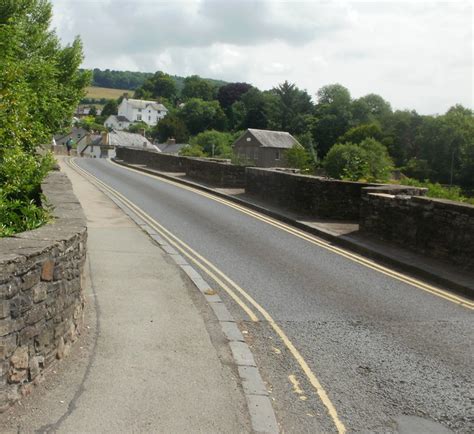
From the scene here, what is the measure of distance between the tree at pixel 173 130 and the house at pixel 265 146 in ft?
108

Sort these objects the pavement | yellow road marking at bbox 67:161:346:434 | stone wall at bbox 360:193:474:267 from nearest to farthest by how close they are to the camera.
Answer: the pavement
yellow road marking at bbox 67:161:346:434
stone wall at bbox 360:193:474:267

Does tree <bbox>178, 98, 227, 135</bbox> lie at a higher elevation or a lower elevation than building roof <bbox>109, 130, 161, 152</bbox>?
higher

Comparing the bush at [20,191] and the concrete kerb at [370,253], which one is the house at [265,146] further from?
the bush at [20,191]

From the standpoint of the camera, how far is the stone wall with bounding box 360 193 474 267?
10.4m

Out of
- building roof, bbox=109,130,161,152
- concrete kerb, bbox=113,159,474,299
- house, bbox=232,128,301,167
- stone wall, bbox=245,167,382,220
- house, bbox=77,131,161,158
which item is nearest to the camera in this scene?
concrete kerb, bbox=113,159,474,299

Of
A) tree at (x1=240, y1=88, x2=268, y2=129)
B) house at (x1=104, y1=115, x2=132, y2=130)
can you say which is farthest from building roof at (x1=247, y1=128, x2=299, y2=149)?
house at (x1=104, y1=115, x2=132, y2=130)

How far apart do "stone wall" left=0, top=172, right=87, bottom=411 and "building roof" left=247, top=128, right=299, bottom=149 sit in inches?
3637

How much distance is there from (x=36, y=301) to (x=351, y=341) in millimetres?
3731

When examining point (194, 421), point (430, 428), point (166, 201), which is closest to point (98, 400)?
point (194, 421)

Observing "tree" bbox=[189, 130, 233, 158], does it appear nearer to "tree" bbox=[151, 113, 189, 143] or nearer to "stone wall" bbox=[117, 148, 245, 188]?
"tree" bbox=[151, 113, 189, 143]

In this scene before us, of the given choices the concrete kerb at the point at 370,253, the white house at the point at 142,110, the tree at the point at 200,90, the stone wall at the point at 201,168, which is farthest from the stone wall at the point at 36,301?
the white house at the point at 142,110

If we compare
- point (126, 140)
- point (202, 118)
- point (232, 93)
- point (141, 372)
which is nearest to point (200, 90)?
point (232, 93)

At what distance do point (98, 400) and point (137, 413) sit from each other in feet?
Result: 1.33

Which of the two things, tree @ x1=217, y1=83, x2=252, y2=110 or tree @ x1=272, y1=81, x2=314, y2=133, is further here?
tree @ x1=217, y1=83, x2=252, y2=110
